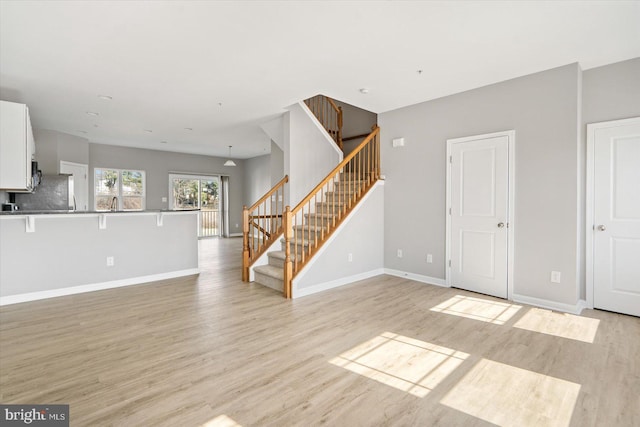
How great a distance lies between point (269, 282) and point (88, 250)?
254cm

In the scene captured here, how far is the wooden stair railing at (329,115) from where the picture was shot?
609 cm

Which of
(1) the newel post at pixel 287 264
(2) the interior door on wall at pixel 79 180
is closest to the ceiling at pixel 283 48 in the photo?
(1) the newel post at pixel 287 264

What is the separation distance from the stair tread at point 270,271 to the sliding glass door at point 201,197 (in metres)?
5.92

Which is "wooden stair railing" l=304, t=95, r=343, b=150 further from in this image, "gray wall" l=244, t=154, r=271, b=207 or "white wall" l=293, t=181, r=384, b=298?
"gray wall" l=244, t=154, r=271, b=207

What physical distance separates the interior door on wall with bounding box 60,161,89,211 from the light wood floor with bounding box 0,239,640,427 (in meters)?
3.92

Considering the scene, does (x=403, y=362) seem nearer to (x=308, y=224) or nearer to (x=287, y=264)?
(x=287, y=264)

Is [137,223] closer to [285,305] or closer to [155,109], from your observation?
[155,109]

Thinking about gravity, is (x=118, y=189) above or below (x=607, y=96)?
below

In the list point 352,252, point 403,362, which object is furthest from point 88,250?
point 403,362

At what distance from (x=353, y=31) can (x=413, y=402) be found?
2.89m

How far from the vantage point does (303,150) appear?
5.37m

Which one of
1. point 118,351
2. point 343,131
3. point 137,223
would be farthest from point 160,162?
point 118,351

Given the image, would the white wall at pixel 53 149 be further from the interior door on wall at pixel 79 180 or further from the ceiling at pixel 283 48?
the ceiling at pixel 283 48

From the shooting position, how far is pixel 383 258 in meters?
5.28
